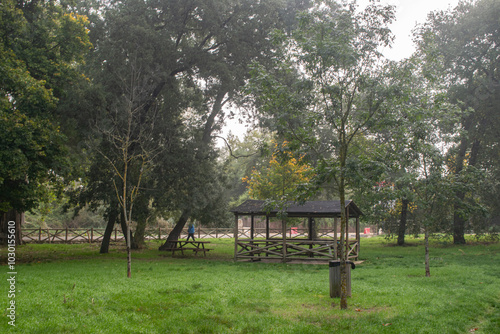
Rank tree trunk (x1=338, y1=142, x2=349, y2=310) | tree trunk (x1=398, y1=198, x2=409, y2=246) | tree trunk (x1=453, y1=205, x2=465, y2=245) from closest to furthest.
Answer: tree trunk (x1=338, y1=142, x2=349, y2=310)
tree trunk (x1=453, y1=205, x2=465, y2=245)
tree trunk (x1=398, y1=198, x2=409, y2=246)

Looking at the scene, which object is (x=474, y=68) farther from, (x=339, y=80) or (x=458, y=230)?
(x=339, y=80)

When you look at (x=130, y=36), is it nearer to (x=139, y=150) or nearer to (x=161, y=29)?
(x=161, y=29)

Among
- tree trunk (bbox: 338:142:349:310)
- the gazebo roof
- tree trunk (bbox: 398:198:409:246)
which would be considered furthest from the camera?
tree trunk (bbox: 398:198:409:246)

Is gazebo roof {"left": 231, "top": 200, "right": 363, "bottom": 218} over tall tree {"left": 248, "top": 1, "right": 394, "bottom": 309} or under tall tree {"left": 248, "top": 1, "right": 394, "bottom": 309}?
under

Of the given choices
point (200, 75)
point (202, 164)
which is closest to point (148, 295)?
point (202, 164)

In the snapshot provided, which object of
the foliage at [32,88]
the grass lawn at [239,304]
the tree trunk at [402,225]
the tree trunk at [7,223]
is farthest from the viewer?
the tree trunk at [402,225]

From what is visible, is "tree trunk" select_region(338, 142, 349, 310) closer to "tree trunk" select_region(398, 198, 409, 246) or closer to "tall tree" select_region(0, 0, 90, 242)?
"tall tree" select_region(0, 0, 90, 242)

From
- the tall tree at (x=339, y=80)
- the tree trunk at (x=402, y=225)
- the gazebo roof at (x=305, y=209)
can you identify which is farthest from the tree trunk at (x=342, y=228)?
the tree trunk at (x=402, y=225)

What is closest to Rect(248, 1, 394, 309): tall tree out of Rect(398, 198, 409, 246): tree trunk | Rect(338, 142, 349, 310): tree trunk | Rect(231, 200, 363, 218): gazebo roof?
Rect(338, 142, 349, 310): tree trunk

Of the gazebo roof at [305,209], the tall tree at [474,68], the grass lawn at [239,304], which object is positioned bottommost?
the grass lawn at [239,304]

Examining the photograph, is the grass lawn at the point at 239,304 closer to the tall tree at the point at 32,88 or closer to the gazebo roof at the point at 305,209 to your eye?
the tall tree at the point at 32,88

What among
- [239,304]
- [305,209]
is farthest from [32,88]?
[305,209]

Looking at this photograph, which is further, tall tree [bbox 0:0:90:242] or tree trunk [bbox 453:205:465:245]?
tree trunk [bbox 453:205:465:245]

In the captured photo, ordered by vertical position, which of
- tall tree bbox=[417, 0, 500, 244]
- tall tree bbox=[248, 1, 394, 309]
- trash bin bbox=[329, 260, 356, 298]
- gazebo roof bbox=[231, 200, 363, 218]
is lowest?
trash bin bbox=[329, 260, 356, 298]
